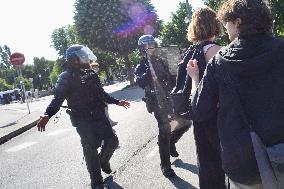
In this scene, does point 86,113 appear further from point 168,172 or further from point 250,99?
point 250,99

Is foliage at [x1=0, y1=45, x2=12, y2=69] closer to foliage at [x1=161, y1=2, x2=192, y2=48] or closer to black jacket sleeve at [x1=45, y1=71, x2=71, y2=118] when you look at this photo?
foliage at [x1=161, y1=2, x2=192, y2=48]

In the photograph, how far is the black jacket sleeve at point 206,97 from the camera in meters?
2.58

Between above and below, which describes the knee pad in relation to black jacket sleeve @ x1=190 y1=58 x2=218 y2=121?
below

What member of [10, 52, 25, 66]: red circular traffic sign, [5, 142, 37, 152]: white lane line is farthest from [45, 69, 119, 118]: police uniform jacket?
[10, 52, 25, 66]: red circular traffic sign

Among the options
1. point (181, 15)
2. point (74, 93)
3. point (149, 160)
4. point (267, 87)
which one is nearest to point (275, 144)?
point (267, 87)

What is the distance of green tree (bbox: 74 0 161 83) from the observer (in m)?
41.1

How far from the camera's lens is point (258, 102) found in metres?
2.37

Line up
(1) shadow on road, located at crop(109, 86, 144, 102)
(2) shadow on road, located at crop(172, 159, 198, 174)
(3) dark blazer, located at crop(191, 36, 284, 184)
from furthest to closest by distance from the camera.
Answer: (1) shadow on road, located at crop(109, 86, 144, 102), (2) shadow on road, located at crop(172, 159, 198, 174), (3) dark blazer, located at crop(191, 36, 284, 184)

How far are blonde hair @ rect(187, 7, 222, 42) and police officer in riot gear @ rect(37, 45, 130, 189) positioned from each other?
2305 millimetres

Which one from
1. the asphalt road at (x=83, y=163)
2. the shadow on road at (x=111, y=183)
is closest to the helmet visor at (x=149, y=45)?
the asphalt road at (x=83, y=163)

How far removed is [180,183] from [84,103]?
59.5 inches

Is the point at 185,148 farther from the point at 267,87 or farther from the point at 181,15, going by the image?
the point at 181,15

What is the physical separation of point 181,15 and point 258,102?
5293cm

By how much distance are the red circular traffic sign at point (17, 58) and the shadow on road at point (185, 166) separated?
52.7 feet
